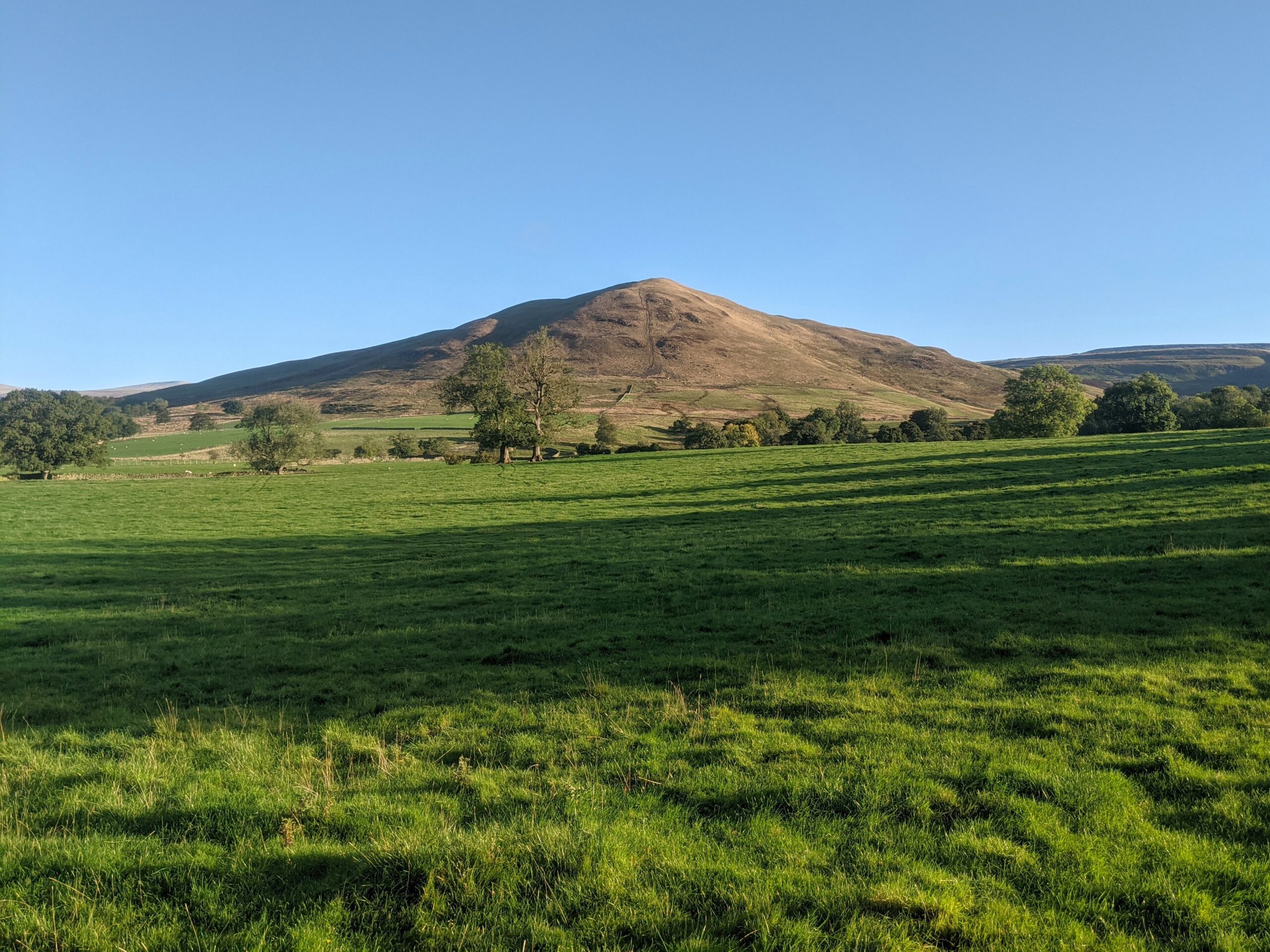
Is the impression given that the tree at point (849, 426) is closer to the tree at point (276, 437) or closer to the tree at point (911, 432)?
the tree at point (911, 432)

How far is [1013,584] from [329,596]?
19459 millimetres

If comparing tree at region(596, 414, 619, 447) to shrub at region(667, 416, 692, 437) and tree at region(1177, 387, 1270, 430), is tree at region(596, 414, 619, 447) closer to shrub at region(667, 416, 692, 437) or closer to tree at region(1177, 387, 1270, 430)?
shrub at region(667, 416, 692, 437)

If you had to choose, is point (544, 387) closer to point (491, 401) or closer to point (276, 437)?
point (491, 401)

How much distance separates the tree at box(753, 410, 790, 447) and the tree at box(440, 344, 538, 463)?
128ft

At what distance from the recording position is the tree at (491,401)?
73562 mm

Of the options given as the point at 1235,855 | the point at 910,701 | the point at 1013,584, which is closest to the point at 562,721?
the point at 910,701

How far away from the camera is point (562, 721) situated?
9609mm

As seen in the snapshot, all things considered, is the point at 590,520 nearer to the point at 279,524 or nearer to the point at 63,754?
the point at 279,524

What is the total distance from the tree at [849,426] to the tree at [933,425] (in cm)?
798

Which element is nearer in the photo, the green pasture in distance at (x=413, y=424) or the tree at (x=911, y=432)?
the tree at (x=911, y=432)

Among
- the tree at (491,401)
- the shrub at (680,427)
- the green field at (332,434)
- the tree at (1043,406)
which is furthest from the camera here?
the green field at (332,434)

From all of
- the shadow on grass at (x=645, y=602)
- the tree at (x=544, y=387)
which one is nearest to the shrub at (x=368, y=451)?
the tree at (x=544, y=387)

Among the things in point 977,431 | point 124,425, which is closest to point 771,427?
point 977,431

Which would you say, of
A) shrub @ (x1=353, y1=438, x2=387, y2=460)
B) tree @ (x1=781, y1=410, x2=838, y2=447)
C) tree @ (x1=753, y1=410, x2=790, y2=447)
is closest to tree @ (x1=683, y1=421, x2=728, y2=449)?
tree @ (x1=753, y1=410, x2=790, y2=447)
